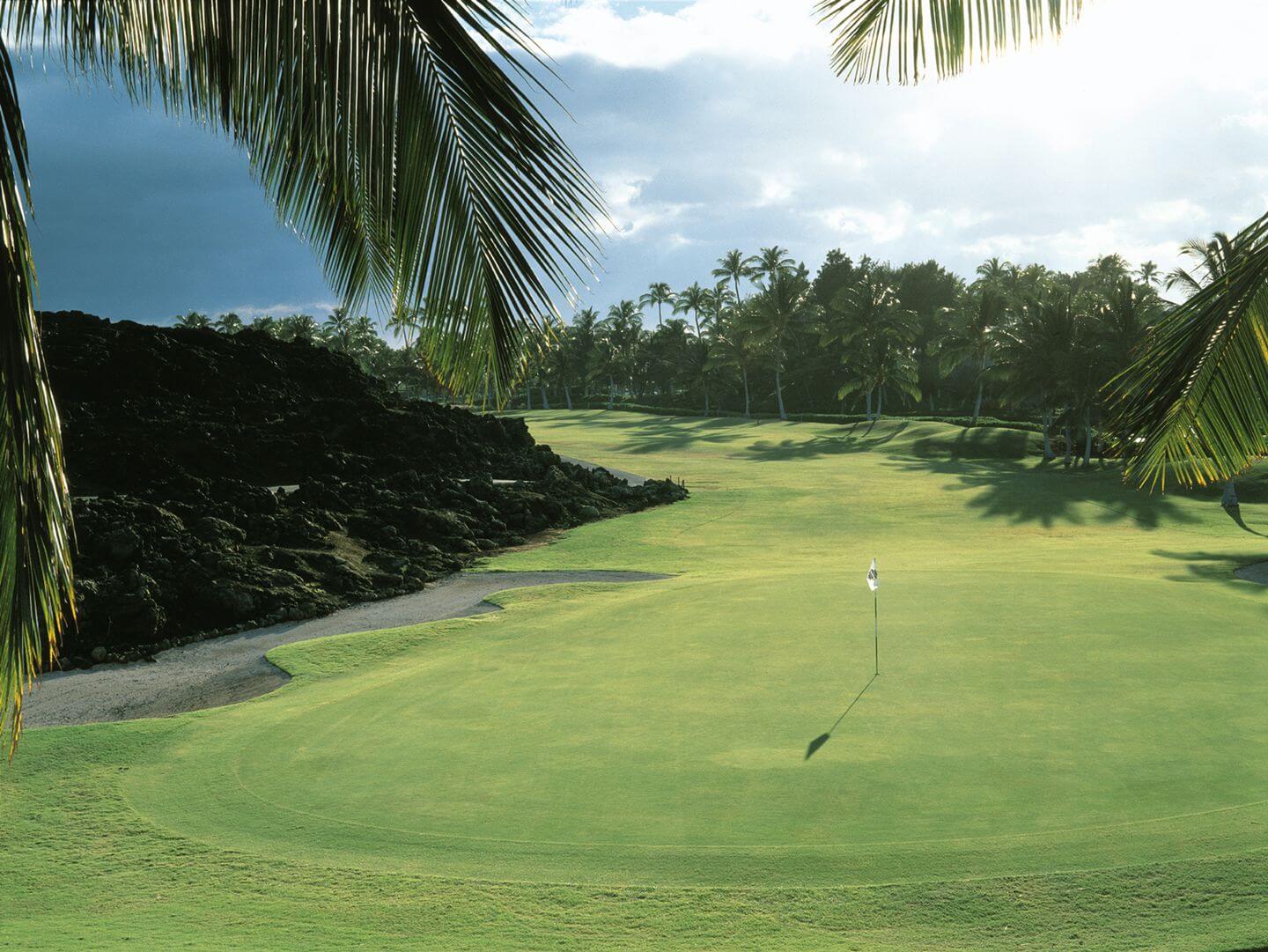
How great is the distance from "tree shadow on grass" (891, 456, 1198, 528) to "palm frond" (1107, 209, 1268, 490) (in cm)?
2206

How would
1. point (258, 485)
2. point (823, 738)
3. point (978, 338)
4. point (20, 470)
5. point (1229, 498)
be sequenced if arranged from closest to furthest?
point (20, 470) → point (823, 738) → point (258, 485) → point (1229, 498) → point (978, 338)

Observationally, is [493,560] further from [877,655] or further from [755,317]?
[755,317]

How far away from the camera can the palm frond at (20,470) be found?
3.05 metres

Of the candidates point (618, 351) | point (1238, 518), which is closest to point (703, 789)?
point (1238, 518)

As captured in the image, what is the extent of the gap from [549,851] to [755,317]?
197ft

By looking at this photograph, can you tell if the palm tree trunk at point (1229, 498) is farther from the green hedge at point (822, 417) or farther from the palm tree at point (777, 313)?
the palm tree at point (777, 313)

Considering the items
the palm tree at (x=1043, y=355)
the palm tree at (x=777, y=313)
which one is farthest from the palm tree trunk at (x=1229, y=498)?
the palm tree at (x=777, y=313)

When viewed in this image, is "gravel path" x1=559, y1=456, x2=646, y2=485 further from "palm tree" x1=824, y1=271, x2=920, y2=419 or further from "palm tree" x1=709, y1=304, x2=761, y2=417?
"palm tree" x1=709, y1=304, x2=761, y2=417

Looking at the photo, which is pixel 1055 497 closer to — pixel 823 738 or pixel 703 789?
pixel 823 738

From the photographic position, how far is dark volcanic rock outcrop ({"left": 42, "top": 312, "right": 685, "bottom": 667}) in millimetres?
15133

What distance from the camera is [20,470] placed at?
3053mm

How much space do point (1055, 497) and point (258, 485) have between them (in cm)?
2277

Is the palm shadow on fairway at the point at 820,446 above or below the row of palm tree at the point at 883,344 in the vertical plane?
below

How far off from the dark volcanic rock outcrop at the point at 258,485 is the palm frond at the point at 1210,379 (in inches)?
505
